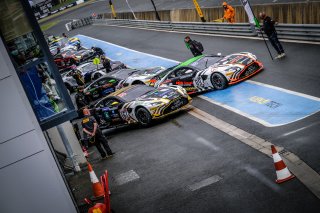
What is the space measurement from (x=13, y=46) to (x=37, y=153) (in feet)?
→ 7.28

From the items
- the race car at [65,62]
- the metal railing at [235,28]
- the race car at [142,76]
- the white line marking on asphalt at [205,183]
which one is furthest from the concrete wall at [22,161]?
the race car at [65,62]

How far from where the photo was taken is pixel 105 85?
2339 centimetres

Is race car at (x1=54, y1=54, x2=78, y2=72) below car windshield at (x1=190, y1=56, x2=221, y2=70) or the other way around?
below

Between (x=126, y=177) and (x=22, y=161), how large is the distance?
13.2 feet

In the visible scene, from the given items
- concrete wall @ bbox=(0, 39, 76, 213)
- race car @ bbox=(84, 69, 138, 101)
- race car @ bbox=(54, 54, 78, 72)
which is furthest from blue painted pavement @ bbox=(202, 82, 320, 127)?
race car @ bbox=(54, 54, 78, 72)

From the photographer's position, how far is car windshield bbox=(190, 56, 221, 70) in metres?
18.6

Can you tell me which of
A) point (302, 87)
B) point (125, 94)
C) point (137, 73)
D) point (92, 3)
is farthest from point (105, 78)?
point (92, 3)

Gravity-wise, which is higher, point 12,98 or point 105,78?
point 12,98

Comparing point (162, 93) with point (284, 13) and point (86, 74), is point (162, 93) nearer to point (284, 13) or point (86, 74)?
point (284, 13)

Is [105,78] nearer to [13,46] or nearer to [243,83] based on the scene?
[243,83]

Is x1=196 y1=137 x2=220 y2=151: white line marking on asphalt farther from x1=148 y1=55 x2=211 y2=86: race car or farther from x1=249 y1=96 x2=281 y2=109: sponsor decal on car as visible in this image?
x1=148 y1=55 x2=211 y2=86: race car

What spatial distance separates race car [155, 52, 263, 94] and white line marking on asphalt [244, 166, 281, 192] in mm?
7532

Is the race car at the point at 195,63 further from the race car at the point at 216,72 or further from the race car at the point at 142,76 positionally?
the race car at the point at 142,76

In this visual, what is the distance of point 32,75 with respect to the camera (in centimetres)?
980
